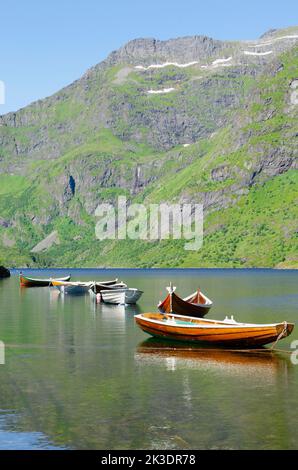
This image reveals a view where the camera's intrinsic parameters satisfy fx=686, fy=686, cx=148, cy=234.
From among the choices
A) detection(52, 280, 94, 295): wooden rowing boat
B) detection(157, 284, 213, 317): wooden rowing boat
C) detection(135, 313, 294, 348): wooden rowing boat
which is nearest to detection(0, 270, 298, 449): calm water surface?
detection(135, 313, 294, 348): wooden rowing boat

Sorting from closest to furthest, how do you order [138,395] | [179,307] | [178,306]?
[138,395] → [178,306] → [179,307]

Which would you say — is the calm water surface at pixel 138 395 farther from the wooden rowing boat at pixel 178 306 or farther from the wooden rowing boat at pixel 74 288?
the wooden rowing boat at pixel 74 288

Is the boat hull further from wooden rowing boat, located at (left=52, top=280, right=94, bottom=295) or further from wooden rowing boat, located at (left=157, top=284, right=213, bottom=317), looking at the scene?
wooden rowing boat, located at (left=52, top=280, right=94, bottom=295)

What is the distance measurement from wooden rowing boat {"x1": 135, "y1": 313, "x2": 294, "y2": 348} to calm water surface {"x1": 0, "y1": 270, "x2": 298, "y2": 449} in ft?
4.72

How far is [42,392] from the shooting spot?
168 feet

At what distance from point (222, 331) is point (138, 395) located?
21.1 meters

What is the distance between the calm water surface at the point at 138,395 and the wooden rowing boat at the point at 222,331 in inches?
56.7

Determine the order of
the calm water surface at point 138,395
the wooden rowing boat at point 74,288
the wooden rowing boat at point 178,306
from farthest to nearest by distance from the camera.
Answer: the wooden rowing boat at point 74,288 < the wooden rowing boat at point 178,306 < the calm water surface at point 138,395

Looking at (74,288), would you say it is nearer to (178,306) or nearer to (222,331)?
(178,306)

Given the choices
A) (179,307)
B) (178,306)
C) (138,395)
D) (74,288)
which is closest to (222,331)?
(138,395)

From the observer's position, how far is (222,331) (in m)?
69.1

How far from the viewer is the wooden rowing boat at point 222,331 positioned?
223 ft

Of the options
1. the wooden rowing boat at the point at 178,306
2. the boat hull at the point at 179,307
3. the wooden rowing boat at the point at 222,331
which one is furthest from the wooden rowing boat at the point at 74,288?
the wooden rowing boat at the point at 222,331

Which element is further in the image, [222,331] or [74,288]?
[74,288]
